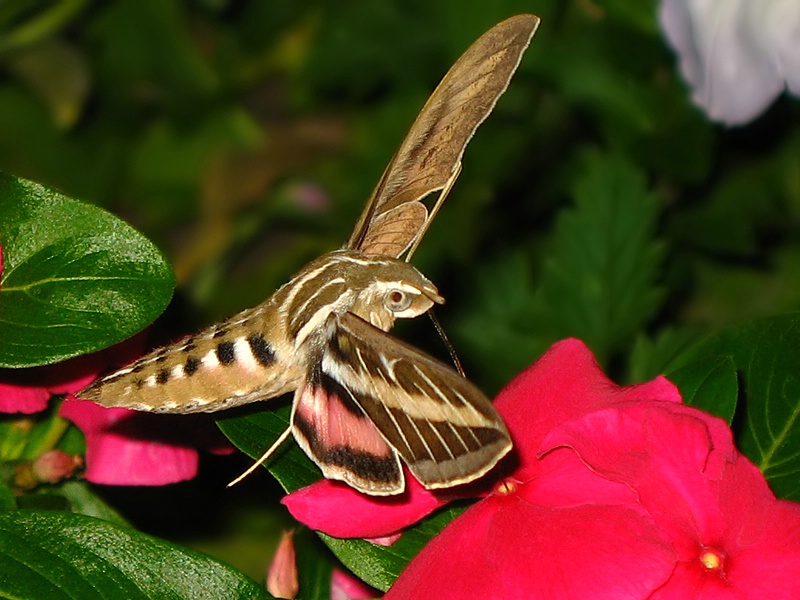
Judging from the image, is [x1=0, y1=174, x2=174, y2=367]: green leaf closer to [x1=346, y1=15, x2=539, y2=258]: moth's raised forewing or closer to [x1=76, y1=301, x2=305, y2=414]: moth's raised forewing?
[x1=76, y1=301, x2=305, y2=414]: moth's raised forewing

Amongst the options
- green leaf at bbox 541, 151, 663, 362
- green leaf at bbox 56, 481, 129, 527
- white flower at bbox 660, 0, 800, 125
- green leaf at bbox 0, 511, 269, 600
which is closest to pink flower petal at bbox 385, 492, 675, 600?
green leaf at bbox 0, 511, 269, 600

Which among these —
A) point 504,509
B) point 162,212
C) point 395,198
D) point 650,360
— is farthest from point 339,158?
point 504,509

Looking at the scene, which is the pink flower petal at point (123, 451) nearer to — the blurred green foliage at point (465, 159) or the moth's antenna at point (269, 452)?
the moth's antenna at point (269, 452)

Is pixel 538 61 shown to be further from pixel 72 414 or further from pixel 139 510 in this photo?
pixel 72 414

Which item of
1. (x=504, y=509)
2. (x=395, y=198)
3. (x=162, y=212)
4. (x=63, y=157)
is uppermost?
(x=395, y=198)

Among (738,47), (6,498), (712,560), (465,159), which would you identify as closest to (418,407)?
(712,560)

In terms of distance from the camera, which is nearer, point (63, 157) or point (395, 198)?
point (395, 198)

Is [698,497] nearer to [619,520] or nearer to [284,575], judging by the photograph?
[619,520]

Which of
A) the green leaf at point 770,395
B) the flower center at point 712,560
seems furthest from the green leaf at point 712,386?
the flower center at point 712,560
